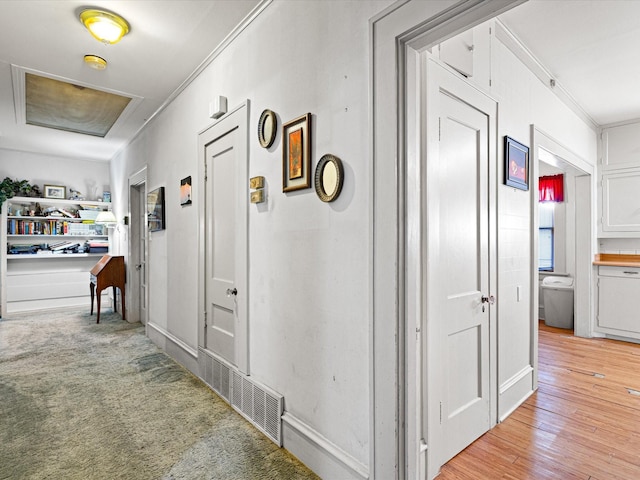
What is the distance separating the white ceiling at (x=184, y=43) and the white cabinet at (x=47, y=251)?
104 inches

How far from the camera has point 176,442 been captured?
207 centimetres

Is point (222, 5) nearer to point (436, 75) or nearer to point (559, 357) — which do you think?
point (436, 75)

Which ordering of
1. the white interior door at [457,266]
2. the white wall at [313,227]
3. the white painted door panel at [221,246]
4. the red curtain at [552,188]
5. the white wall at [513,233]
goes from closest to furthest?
the white wall at [313,227] < the white interior door at [457,266] < the white wall at [513,233] < the white painted door panel at [221,246] < the red curtain at [552,188]

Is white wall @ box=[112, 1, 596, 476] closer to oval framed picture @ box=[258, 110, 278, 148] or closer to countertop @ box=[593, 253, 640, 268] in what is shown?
oval framed picture @ box=[258, 110, 278, 148]

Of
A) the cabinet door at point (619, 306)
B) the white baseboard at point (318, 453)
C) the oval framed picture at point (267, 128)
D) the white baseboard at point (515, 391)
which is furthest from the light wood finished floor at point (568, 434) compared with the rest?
the oval framed picture at point (267, 128)

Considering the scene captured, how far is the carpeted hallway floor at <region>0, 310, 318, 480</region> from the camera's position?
1.83 metres

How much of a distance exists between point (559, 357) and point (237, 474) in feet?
11.7

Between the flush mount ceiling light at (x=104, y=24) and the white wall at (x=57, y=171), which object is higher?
the flush mount ceiling light at (x=104, y=24)

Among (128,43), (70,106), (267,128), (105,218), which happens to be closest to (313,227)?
(267,128)

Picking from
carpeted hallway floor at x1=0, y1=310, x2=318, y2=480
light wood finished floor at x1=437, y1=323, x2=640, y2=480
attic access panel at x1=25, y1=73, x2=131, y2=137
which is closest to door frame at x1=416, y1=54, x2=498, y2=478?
light wood finished floor at x1=437, y1=323, x2=640, y2=480

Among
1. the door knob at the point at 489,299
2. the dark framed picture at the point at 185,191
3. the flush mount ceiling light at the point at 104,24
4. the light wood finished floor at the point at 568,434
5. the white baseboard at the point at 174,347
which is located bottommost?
the light wood finished floor at the point at 568,434

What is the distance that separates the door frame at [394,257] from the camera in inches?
55.1

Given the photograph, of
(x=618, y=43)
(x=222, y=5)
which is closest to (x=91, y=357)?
(x=222, y=5)

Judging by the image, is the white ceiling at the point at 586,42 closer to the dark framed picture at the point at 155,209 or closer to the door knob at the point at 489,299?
the door knob at the point at 489,299
